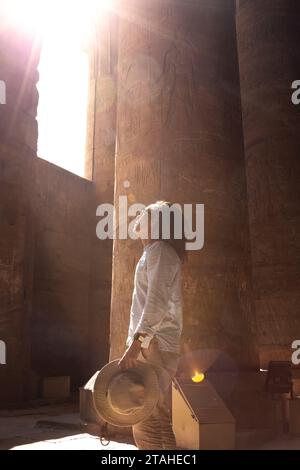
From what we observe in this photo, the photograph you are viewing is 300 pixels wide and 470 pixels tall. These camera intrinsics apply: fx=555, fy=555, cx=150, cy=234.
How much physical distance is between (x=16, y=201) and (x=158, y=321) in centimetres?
756

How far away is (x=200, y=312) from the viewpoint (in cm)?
512

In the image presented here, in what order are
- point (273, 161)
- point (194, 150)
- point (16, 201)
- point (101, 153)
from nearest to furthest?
point (194, 150)
point (16, 201)
point (273, 161)
point (101, 153)

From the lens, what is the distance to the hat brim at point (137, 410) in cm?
266

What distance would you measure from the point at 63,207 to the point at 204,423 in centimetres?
895

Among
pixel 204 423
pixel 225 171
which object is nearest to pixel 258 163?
pixel 225 171

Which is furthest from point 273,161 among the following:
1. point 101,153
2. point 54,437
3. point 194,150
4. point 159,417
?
point 159,417

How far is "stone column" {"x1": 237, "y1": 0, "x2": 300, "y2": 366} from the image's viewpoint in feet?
34.1

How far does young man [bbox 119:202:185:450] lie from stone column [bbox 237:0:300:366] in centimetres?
773

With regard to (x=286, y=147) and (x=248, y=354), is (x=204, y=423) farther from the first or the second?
(x=286, y=147)

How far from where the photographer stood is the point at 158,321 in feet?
9.15

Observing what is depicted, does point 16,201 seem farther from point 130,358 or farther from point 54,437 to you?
point 130,358

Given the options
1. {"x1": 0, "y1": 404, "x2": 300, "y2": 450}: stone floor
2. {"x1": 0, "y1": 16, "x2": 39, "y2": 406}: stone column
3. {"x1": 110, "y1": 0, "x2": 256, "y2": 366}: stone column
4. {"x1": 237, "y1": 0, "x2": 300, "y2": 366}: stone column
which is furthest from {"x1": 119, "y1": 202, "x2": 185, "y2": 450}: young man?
{"x1": 237, "y1": 0, "x2": 300, "y2": 366}: stone column

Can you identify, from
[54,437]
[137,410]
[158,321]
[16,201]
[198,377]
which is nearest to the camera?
[137,410]

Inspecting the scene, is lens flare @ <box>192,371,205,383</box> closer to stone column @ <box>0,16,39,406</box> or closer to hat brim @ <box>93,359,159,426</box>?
hat brim @ <box>93,359,159,426</box>
